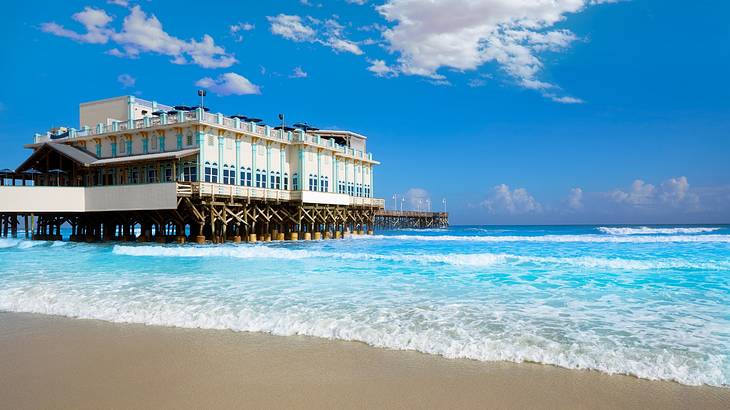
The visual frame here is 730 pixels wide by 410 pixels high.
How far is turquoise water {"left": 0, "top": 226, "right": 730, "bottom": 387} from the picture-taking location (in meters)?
6.57

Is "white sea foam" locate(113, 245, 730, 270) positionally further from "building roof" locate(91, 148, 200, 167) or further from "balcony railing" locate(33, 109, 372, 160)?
"balcony railing" locate(33, 109, 372, 160)

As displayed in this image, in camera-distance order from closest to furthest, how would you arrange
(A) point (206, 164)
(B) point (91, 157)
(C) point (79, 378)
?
(C) point (79, 378)
(A) point (206, 164)
(B) point (91, 157)

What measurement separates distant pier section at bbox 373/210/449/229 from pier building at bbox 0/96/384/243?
31.1 metres

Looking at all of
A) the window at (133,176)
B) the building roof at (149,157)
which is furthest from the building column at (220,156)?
the window at (133,176)

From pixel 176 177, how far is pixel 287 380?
95.1 feet

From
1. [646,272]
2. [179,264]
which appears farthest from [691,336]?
[179,264]

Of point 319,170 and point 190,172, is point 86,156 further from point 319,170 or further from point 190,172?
point 319,170

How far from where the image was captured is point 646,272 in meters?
16.3

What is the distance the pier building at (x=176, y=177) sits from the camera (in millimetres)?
31016

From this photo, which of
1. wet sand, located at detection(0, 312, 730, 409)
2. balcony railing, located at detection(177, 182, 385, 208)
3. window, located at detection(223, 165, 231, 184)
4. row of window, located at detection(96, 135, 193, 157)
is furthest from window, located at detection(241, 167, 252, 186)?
wet sand, located at detection(0, 312, 730, 409)

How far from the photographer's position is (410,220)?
84688 mm

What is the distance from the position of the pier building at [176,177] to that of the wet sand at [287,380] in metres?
23.7

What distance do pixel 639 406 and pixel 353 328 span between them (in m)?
4.04

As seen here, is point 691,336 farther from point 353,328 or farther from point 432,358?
point 353,328
